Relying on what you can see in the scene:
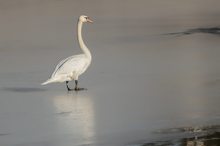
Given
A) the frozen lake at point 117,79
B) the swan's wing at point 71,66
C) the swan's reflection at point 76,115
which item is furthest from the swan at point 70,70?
the swan's reflection at point 76,115

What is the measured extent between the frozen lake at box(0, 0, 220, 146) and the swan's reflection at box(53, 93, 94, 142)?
Answer: 0.01 metres

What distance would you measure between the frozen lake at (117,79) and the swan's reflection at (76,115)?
0.01 meters

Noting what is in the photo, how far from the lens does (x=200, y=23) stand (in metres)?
20.5

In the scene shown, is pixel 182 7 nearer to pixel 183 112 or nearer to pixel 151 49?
pixel 151 49

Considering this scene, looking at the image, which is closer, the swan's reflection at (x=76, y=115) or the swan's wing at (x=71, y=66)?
the swan's reflection at (x=76, y=115)

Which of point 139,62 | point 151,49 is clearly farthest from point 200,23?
point 139,62

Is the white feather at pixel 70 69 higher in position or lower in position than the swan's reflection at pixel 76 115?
higher

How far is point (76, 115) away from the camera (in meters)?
10.2

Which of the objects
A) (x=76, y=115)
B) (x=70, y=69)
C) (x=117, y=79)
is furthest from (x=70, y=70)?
(x=76, y=115)

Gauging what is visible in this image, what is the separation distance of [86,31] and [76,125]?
37.4 ft

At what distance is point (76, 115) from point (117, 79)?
294cm

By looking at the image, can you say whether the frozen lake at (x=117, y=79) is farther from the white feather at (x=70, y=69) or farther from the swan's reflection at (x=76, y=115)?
the white feather at (x=70, y=69)

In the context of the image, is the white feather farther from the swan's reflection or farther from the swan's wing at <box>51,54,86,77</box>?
the swan's reflection

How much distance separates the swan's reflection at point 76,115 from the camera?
9.19 m
